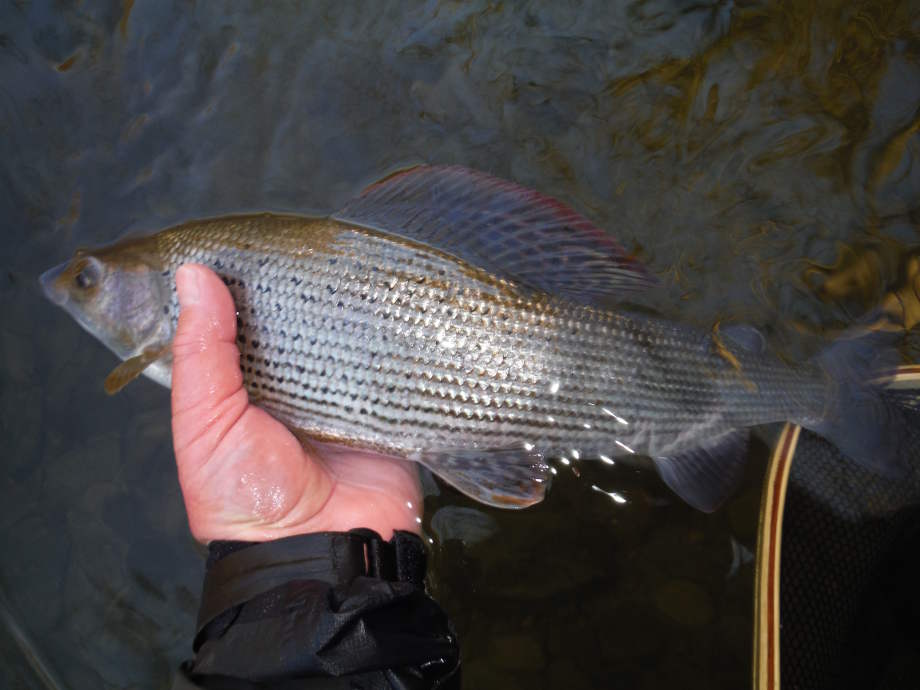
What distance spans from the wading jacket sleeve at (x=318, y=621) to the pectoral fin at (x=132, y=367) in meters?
0.75

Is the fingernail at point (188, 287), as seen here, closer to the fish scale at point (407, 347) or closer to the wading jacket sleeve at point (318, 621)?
the fish scale at point (407, 347)

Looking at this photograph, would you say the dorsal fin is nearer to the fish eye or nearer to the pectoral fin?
the pectoral fin

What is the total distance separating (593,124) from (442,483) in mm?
2234

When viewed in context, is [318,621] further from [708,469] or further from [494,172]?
[494,172]

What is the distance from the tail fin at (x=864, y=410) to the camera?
274cm

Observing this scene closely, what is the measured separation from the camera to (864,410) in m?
2.74

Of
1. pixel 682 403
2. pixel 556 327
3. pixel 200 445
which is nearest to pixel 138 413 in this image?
pixel 200 445

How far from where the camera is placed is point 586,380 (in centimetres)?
261

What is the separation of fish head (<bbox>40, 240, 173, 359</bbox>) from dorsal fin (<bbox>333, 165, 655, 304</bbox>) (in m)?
0.80

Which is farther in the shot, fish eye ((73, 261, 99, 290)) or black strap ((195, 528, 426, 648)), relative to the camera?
fish eye ((73, 261, 99, 290))

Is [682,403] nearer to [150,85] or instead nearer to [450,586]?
[450,586]

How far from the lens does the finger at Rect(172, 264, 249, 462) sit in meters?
2.36

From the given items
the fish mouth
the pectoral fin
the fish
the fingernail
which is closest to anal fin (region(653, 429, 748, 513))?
the fish

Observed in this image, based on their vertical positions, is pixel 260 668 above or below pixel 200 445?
below
